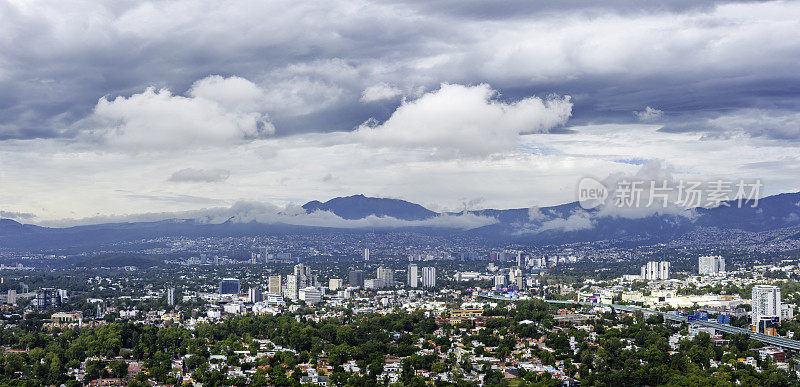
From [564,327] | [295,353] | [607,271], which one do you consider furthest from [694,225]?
[295,353]

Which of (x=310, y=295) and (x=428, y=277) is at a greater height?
(x=428, y=277)

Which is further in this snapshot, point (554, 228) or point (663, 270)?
point (554, 228)

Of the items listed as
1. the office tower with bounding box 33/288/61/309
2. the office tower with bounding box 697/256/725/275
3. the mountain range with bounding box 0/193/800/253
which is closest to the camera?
the office tower with bounding box 33/288/61/309

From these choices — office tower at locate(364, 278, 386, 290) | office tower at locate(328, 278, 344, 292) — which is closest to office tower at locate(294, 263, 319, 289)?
office tower at locate(328, 278, 344, 292)

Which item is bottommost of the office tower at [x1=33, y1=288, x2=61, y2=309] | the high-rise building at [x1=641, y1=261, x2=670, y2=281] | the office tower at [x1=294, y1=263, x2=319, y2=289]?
the office tower at [x1=33, y1=288, x2=61, y2=309]

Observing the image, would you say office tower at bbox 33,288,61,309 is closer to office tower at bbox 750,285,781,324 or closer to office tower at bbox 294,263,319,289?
office tower at bbox 294,263,319,289

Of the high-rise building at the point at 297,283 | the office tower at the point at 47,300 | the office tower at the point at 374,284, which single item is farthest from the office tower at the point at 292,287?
the office tower at the point at 47,300

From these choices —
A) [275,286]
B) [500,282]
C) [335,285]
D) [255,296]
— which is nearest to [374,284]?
[335,285]

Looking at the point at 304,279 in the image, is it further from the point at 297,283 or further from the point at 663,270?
the point at 663,270

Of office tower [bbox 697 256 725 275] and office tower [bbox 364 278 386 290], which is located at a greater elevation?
office tower [bbox 697 256 725 275]
